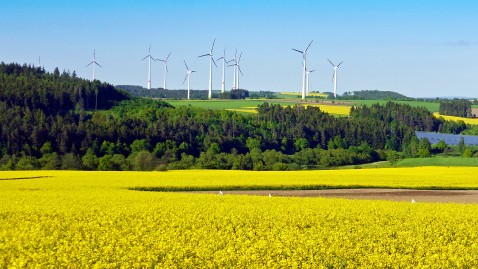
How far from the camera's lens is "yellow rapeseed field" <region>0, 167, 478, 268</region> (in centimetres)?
1845

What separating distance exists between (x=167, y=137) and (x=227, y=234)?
111m

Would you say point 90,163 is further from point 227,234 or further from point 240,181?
point 227,234

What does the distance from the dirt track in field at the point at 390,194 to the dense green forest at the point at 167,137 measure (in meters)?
35.9

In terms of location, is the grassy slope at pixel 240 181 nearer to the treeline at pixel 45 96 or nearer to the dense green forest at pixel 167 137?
the dense green forest at pixel 167 137

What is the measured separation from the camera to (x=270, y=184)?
173 feet

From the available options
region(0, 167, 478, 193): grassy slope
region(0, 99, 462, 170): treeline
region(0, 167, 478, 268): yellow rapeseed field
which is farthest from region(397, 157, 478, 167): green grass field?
region(0, 167, 478, 268): yellow rapeseed field

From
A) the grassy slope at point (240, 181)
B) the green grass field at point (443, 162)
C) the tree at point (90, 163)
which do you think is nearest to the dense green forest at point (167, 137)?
the tree at point (90, 163)

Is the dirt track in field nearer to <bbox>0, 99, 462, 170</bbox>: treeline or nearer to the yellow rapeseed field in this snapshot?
the yellow rapeseed field

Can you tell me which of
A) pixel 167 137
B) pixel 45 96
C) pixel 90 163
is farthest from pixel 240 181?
pixel 45 96

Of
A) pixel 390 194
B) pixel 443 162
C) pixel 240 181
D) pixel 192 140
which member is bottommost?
pixel 192 140

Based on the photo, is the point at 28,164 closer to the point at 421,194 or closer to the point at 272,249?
the point at 421,194

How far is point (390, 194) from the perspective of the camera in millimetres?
50219

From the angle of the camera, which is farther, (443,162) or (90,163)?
(443,162)

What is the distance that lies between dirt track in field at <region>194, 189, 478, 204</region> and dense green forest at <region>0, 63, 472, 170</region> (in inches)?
1412
